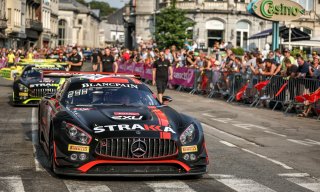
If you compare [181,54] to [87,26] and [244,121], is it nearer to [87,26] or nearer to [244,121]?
[244,121]

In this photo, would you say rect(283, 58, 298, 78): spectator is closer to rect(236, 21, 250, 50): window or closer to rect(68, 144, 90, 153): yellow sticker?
rect(68, 144, 90, 153): yellow sticker

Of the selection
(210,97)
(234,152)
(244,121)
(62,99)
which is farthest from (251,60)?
(62,99)

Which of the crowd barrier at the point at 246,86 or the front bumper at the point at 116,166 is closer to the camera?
the front bumper at the point at 116,166

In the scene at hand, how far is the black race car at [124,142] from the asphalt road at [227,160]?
208mm

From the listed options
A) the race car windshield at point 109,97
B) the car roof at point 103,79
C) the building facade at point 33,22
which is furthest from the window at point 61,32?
the race car windshield at point 109,97

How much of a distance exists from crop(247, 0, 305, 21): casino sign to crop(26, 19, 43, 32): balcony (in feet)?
231

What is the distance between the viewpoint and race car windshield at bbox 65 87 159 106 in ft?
35.5

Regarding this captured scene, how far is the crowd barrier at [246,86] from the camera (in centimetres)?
2250

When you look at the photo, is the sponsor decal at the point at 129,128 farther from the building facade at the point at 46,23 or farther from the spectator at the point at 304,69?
the building facade at the point at 46,23

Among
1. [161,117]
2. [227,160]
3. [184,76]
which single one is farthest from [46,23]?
[161,117]

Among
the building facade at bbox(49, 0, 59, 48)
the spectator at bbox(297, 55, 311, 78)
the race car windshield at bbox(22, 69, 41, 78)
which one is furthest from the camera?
→ the building facade at bbox(49, 0, 59, 48)

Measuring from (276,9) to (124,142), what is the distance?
25.1 m

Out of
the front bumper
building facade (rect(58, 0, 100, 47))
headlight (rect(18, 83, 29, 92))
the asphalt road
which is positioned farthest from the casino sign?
building facade (rect(58, 0, 100, 47))

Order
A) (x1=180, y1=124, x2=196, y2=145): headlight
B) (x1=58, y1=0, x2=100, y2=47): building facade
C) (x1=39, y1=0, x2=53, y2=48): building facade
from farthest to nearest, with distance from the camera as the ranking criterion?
(x1=58, y1=0, x2=100, y2=47): building facade → (x1=39, y1=0, x2=53, y2=48): building facade → (x1=180, y1=124, x2=196, y2=145): headlight
